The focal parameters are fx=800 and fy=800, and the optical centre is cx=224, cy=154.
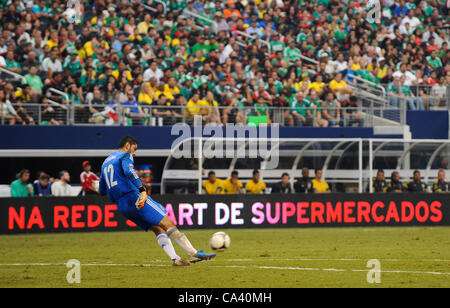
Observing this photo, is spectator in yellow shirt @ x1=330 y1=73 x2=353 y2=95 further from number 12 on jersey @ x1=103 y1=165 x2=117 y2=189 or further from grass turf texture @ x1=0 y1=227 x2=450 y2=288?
number 12 on jersey @ x1=103 y1=165 x2=117 y2=189

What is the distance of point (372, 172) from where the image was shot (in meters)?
20.8

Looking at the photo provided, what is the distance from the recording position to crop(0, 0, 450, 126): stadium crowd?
2275 cm

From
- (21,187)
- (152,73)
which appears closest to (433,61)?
(152,73)

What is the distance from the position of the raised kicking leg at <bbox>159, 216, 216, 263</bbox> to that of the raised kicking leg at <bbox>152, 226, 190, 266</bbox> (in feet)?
0.21

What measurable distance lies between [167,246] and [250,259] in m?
2.24

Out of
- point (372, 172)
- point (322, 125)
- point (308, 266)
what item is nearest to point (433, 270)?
point (308, 266)

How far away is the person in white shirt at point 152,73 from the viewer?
944 inches

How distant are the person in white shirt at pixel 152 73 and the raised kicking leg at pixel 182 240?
42.3 feet

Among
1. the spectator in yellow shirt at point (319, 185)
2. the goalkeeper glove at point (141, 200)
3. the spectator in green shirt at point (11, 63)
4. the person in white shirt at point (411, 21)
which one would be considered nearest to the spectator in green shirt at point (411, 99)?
the person in white shirt at point (411, 21)

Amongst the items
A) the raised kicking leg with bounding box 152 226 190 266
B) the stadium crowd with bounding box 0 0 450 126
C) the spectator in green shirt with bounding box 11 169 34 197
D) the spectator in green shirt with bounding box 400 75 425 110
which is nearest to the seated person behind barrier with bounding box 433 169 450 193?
the stadium crowd with bounding box 0 0 450 126

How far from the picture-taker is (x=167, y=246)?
1148 centimetres

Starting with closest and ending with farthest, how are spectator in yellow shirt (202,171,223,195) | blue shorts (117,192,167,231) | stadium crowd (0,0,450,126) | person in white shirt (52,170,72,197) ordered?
blue shorts (117,192,167,231)
person in white shirt (52,170,72,197)
spectator in yellow shirt (202,171,223,195)
stadium crowd (0,0,450,126)

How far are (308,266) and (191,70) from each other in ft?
44.4

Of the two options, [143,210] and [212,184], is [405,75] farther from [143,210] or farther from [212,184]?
[143,210]
